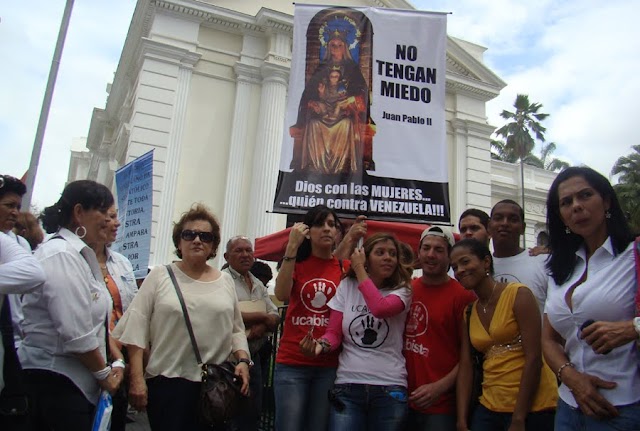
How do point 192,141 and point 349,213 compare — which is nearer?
point 349,213

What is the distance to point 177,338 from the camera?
10.7 ft

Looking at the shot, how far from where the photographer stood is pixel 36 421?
267cm

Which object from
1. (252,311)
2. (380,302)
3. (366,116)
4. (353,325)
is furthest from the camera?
(366,116)

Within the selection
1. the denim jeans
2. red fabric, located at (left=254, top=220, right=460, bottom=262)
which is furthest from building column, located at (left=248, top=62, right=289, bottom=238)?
→ the denim jeans

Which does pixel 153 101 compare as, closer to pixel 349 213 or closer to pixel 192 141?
pixel 192 141

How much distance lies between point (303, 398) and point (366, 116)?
2767 millimetres

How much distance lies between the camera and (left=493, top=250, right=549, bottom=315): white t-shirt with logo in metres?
3.71

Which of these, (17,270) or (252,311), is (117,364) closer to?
(17,270)

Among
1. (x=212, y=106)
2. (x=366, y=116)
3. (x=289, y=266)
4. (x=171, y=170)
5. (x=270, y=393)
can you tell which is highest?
(x=212, y=106)

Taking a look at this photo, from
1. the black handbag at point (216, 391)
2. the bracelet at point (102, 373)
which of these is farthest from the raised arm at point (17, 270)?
the black handbag at point (216, 391)

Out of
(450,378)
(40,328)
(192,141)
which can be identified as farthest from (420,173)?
(192,141)

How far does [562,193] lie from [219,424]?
231 cm

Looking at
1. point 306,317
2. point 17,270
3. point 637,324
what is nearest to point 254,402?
point 306,317

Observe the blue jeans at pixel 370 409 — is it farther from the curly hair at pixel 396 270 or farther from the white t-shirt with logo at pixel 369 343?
the curly hair at pixel 396 270
